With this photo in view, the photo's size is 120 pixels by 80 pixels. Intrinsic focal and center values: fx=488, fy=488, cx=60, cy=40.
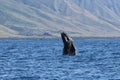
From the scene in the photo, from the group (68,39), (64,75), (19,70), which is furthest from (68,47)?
(64,75)

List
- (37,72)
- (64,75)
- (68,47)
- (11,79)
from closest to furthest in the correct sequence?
1. (11,79)
2. (64,75)
3. (37,72)
4. (68,47)

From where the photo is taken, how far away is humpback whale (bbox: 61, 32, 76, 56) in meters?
90.9

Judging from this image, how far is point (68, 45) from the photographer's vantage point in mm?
90750

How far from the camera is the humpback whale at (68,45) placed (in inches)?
3580

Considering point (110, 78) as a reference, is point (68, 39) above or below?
above

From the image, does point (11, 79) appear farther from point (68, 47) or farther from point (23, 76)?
point (68, 47)

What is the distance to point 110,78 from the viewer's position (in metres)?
56.5

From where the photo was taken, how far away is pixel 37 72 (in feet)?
210

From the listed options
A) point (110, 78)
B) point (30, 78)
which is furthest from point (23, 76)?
point (110, 78)

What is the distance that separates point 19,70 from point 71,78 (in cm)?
1311

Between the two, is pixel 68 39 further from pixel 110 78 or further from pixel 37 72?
pixel 110 78

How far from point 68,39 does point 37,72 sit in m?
28.9

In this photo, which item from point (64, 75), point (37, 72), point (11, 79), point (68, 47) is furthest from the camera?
point (68, 47)

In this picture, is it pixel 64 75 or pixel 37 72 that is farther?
pixel 37 72
